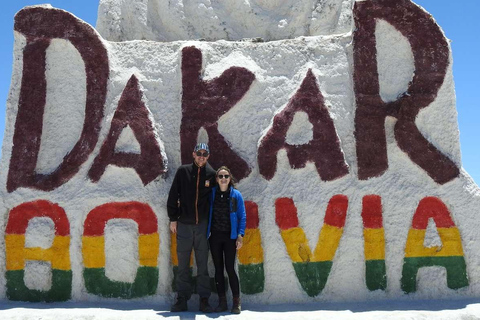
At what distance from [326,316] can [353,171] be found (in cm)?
134

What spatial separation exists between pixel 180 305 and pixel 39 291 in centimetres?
138

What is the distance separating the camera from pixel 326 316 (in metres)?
4.31

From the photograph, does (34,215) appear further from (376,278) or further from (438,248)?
(438,248)

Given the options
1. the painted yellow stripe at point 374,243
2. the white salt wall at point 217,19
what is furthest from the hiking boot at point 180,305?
the white salt wall at point 217,19

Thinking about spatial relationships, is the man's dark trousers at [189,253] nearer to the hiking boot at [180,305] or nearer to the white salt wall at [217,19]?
the hiking boot at [180,305]

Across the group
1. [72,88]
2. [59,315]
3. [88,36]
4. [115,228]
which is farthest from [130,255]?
[88,36]

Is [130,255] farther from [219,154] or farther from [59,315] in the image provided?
[219,154]

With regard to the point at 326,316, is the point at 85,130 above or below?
above

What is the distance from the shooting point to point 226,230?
14.5ft

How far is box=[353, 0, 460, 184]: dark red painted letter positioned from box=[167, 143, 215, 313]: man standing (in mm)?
1475

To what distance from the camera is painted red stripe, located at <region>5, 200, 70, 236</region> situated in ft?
15.7

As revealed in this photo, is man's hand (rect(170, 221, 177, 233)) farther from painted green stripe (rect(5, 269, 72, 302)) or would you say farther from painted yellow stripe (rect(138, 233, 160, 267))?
painted green stripe (rect(5, 269, 72, 302))

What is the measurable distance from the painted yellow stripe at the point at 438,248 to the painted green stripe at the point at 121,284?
7.64 ft

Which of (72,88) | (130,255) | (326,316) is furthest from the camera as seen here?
(72,88)
